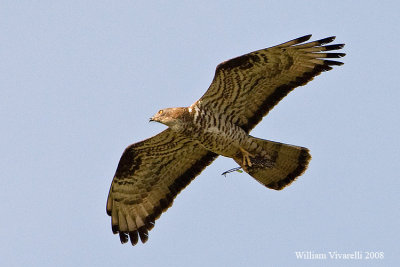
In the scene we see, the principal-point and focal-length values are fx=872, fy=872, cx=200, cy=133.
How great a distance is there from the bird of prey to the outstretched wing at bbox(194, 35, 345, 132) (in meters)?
0.02

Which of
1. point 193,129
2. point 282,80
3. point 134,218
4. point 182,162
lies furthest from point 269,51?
point 134,218

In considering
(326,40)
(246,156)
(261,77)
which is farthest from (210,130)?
(326,40)

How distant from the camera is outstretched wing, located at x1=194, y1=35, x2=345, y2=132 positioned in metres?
14.8

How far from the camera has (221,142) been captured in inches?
598

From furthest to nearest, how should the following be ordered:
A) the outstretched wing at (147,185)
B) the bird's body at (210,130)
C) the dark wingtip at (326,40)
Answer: the outstretched wing at (147,185), the bird's body at (210,130), the dark wingtip at (326,40)

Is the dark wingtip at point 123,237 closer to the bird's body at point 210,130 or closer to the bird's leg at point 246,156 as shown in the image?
the bird's body at point 210,130

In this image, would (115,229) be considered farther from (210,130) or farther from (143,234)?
(210,130)

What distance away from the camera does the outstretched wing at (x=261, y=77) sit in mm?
14820

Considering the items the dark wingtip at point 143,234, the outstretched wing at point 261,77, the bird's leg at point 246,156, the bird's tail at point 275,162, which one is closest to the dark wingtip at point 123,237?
the dark wingtip at point 143,234

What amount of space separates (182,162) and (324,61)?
3.30m

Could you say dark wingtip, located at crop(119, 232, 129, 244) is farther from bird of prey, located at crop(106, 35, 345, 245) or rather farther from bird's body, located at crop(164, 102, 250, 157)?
bird's body, located at crop(164, 102, 250, 157)

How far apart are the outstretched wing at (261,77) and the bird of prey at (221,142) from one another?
2 cm

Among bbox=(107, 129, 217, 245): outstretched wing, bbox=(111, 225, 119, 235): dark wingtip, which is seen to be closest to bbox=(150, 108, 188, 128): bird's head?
bbox=(107, 129, 217, 245): outstretched wing

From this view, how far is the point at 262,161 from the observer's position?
1559cm
